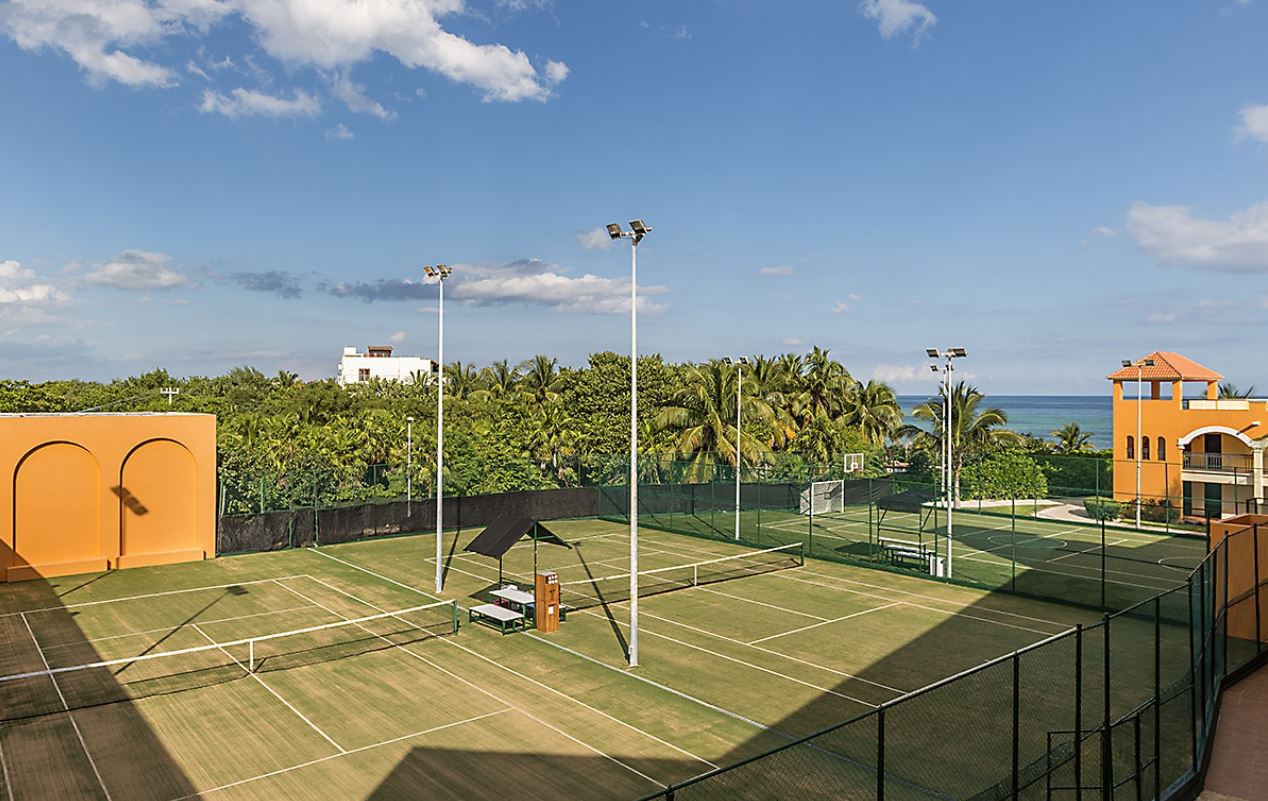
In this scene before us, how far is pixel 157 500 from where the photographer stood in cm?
3188

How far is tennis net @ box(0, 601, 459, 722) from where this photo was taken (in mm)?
17359

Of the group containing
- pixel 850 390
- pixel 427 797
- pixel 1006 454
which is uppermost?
pixel 850 390

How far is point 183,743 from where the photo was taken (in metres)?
15.2

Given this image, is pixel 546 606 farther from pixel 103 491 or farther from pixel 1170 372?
pixel 1170 372

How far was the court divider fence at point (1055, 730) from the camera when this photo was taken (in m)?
12.3

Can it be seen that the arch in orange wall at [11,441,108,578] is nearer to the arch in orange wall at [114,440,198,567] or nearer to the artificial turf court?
the arch in orange wall at [114,440,198,567]

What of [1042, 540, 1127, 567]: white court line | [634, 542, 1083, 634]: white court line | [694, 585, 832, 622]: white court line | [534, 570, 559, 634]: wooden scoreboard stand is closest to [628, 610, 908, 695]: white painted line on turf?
[534, 570, 559, 634]: wooden scoreboard stand

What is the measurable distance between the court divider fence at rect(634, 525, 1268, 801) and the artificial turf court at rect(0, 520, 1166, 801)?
1133mm

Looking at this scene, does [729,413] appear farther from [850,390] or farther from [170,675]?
[170,675]

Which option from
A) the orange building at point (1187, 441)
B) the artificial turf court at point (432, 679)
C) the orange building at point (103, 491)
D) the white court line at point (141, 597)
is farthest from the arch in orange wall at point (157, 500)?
the orange building at point (1187, 441)

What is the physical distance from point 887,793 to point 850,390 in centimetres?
5445

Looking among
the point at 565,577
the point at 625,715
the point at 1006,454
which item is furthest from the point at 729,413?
the point at 625,715

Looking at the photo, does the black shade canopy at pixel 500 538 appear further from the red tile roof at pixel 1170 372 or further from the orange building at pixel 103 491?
the red tile roof at pixel 1170 372

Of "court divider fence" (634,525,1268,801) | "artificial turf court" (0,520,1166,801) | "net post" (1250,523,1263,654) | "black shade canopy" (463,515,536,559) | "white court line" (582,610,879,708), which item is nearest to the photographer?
"court divider fence" (634,525,1268,801)
